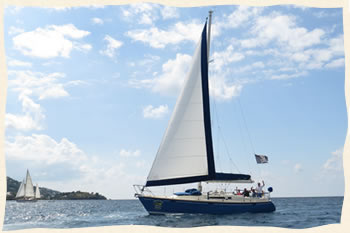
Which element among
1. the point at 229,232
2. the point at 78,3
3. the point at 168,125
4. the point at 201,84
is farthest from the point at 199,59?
the point at 229,232

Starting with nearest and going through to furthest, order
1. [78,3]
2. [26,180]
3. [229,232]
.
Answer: [229,232] < [78,3] < [26,180]

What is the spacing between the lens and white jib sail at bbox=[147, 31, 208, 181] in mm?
14711

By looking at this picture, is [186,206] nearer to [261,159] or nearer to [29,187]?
[261,159]

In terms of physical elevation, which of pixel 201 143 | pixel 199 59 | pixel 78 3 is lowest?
pixel 201 143

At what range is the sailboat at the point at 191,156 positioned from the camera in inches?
579

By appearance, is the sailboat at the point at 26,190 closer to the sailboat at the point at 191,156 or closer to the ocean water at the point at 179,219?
the ocean water at the point at 179,219

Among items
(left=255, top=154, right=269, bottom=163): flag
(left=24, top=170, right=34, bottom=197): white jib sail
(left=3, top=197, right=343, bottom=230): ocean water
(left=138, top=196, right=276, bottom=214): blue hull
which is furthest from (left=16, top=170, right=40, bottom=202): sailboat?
(left=255, top=154, right=269, bottom=163): flag

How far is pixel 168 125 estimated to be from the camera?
15.4 m

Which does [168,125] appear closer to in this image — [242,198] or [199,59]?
[199,59]

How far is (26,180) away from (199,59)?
3979 centimetres

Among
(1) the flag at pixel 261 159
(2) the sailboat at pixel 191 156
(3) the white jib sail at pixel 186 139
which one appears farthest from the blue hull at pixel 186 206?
(1) the flag at pixel 261 159

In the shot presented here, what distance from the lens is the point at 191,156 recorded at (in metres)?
14.7

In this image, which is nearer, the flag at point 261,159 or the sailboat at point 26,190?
the flag at point 261,159

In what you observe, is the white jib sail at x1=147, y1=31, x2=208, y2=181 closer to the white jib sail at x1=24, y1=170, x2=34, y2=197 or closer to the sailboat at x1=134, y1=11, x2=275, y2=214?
the sailboat at x1=134, y1=11, x2=275, y2=214
